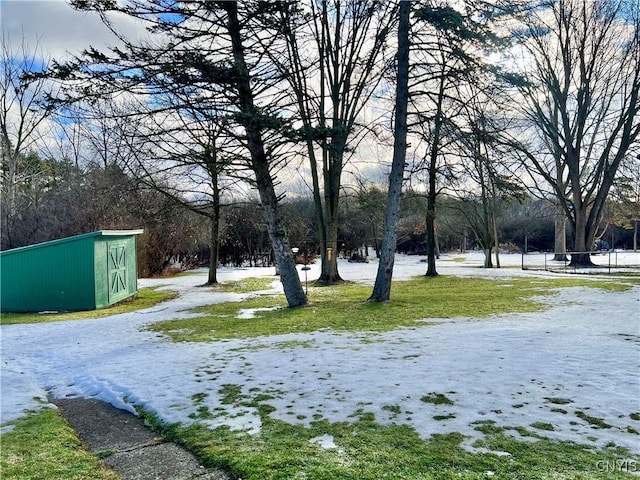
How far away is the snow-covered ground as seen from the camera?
3627 mm

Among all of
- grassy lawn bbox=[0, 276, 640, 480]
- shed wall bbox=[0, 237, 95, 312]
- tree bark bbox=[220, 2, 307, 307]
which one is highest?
tree bark bbox=[220, 2, 307, 307]

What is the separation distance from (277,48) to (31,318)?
8700mm

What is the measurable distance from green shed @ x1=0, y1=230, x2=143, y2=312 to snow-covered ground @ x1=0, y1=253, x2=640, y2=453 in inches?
145

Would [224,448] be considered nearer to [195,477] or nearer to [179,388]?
[195,477]

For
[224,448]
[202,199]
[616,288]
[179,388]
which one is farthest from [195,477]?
[202,199]

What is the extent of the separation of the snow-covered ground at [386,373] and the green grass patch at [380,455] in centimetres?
18

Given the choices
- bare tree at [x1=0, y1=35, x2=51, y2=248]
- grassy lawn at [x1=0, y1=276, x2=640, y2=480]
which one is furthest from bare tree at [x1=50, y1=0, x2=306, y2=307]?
bare tree at [x1=0, y1=35, x2=51, y2=248]

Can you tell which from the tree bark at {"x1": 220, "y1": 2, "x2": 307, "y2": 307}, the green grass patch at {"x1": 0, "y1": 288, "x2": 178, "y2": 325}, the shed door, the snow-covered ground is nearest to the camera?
the snow-covered ground

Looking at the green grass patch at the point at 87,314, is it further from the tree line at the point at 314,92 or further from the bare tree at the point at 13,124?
the bare tree at the point at 13,124

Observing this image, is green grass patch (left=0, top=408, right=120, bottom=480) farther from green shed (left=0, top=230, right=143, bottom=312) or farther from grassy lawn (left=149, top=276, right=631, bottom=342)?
green shed (left=0, top=230, right=143, bottom=312)

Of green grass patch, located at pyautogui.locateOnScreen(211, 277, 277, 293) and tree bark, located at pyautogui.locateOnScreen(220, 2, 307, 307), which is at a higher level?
tree bark, located at pyautogui.locateOnScreen(220, 2, 307, 307)

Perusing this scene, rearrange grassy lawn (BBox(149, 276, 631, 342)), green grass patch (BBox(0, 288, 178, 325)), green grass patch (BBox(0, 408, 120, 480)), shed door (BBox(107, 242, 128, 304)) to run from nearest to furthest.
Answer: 1. green grass patch (BBox(0, 408, 120, 480))
2. grassy lawn (BBox(149, 276, 631, 342))
3. green grass patch (BBox(0, 288, 178, 325))
4. shed door (BBox(107, 242, 128, 304))

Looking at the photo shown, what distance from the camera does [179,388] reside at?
4.61 meters

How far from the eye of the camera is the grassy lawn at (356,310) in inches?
307
